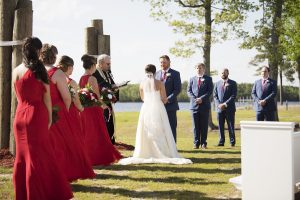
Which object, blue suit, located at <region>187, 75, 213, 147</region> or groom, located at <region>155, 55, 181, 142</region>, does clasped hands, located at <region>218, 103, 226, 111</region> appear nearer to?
blue suit, located at <region>187, 75, 213, 147</region>

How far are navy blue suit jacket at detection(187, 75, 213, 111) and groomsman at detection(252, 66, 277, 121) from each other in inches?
51.0

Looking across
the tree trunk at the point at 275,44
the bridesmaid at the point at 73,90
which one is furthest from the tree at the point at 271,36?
the bridesmaid at the point at 73,90

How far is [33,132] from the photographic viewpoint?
6.22 meters

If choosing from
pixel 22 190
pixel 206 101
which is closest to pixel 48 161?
pixel 22 190

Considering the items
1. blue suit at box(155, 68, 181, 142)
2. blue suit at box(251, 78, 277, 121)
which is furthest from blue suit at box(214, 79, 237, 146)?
blue suit at box(155, 68, 181, 142)

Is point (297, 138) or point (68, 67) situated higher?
point (68, 67)

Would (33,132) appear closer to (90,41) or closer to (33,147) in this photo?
(33,147)

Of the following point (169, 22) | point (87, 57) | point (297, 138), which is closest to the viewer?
point (297, 138)

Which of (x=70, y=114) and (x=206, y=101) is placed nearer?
(x=70, y=114)

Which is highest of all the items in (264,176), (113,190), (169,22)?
(169,22)

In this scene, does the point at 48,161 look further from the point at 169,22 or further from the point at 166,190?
the point at 169,22

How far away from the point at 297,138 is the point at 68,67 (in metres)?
4.00

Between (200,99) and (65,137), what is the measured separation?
21.7 feet

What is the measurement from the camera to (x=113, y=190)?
7.74m
